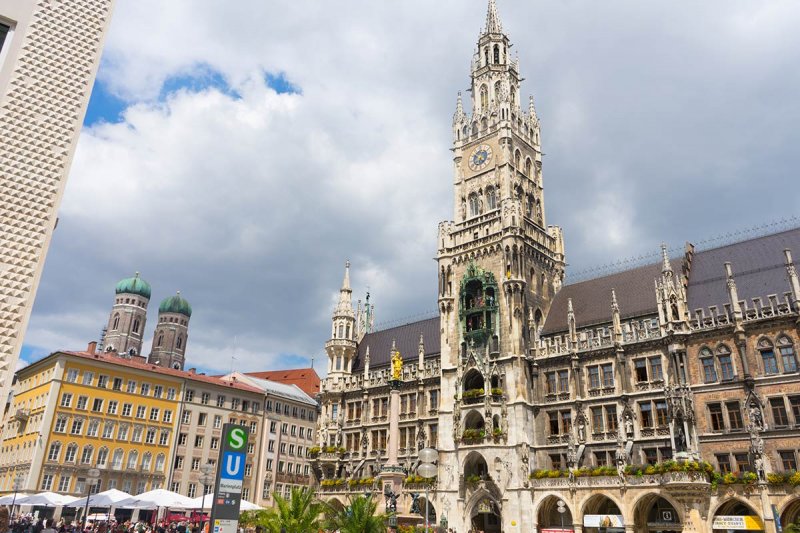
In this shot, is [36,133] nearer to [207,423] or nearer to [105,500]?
[105,500]

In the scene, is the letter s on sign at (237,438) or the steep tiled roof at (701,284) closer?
the letter s on sign at (237,438)

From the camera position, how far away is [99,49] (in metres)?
18.5

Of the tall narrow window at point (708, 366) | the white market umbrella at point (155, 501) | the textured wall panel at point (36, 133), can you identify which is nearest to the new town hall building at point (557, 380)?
the tall narrow window at point (708, 366)

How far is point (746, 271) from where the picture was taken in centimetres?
4566

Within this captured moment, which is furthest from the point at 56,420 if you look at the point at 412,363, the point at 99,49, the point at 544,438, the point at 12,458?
the point at 99,49

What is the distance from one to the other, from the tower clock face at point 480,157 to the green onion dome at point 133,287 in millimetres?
110352

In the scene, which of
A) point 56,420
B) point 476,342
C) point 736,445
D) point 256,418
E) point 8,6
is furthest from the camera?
point 256,418

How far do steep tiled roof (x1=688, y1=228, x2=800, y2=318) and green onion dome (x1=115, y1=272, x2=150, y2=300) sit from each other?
130 meters

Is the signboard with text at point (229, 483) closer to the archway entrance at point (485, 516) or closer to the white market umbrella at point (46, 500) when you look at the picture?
the white market umbrella at point (46, 500)

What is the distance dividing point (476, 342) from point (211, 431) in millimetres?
35400

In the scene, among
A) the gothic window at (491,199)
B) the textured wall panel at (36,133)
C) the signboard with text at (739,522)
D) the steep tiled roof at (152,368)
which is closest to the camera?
the textured wall panel at (36,133)

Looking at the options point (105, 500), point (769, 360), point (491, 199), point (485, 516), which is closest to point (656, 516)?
point (769, 360)

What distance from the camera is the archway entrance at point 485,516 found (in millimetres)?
48719

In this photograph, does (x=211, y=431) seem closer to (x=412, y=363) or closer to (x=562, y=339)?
(x=412, y=363)
